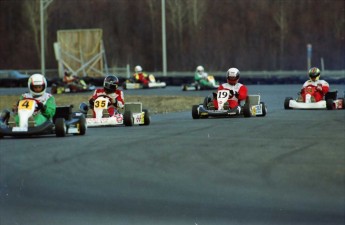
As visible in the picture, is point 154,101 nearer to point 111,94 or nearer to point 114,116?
point 111,94

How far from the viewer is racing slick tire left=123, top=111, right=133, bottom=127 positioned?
1878cm

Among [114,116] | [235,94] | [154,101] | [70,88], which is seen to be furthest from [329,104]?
[70,88]

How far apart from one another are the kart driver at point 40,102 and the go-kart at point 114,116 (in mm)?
2343

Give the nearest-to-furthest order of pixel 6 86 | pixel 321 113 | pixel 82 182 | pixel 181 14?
pixel 82 182, pixel 321 113, pixel 6 86, pixel 181 14

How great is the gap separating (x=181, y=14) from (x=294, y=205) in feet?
216

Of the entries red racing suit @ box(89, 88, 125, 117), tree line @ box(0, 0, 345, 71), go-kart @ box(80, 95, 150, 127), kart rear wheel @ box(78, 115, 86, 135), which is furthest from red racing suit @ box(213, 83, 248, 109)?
tree line @ box(0, 0, 345, 71)

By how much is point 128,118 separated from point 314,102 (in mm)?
6637

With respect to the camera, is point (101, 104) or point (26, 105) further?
point (101, 104)

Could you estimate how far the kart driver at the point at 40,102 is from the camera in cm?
1620

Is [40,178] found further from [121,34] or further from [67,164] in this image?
[121,34]

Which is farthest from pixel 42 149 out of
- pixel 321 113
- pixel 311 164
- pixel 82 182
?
pixel 321 113

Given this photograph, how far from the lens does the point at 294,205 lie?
34.4ft

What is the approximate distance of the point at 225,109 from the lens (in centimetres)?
2067

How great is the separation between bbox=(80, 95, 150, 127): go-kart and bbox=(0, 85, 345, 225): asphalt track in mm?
1537
